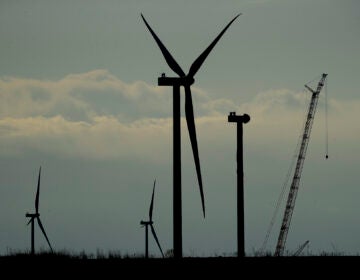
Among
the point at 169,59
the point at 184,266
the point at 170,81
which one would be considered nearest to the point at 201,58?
the point at 169,59

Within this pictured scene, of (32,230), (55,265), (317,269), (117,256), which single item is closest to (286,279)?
(317,269)

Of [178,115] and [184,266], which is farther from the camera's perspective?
[178,115]

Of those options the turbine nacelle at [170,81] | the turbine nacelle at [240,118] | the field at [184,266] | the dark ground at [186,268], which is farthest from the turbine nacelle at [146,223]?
the turbine nacelle at [170,81]

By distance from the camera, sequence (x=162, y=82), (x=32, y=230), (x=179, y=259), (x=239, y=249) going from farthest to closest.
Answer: (x=32, y=230)
(x=239, y=249)
(x=162, y=82)
(x=179, y=259)

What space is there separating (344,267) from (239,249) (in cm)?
1960

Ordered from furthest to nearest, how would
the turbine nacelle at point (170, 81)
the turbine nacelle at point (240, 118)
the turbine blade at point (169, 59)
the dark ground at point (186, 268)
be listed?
the turbine nacelle at point (240, 118) → the turbine blade at point (169, 59) → the turbine nacelle at point (170, 81) → the dark ground at point (186, 268)

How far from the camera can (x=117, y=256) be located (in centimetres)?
5141

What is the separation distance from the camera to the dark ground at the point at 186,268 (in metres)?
39.0

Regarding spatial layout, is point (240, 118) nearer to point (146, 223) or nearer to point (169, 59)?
point (169, 59)

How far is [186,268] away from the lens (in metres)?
41.5

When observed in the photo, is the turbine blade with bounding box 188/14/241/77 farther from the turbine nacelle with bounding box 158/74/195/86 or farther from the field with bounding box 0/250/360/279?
the field with bounding box 0/250/360/279

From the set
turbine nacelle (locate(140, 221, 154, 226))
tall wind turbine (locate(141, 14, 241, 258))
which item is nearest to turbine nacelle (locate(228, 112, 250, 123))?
tall wind turbine (locate(141, 14, 241, 258))

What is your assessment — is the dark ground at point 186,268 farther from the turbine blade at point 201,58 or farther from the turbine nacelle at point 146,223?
the turbine nacelle at point 146,223

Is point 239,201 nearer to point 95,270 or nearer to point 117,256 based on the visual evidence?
point 117,256
